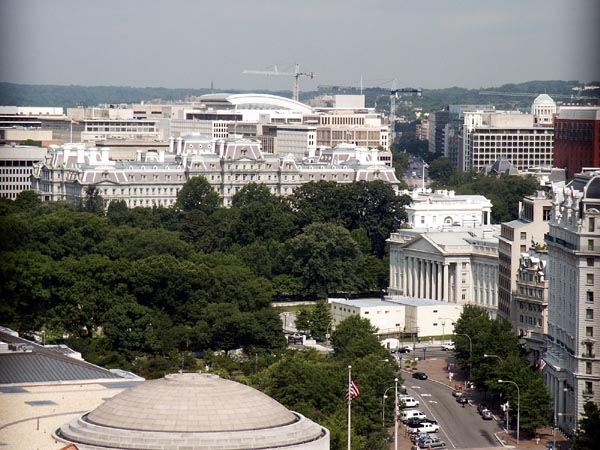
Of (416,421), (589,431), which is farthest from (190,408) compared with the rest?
(416,421)

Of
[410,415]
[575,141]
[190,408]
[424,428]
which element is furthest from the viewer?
[575,141]

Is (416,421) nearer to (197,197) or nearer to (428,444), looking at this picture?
(428,444)

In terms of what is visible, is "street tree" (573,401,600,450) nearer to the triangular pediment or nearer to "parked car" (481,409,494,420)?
"parked car" (481,409,494,420)

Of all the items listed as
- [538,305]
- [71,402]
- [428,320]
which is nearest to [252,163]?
[428,320]

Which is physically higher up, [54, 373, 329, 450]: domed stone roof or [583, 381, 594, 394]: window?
[54, 373, 329, 450]: domed stone roof

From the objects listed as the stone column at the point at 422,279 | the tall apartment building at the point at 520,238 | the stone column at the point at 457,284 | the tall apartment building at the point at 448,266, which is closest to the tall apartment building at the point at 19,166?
the tall apartment building at the point at 448,266

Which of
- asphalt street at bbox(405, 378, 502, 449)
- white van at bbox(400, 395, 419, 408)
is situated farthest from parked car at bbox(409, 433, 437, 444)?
white van at bbox(400, 395, 419, 408)
